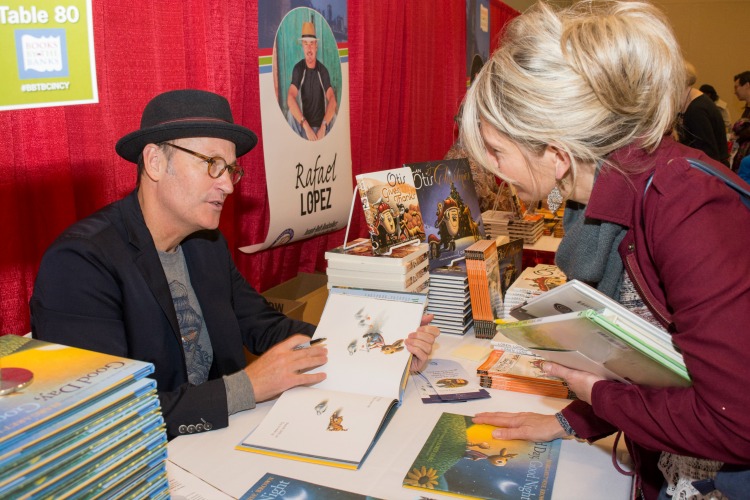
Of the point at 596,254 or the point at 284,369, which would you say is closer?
the point at 596,254

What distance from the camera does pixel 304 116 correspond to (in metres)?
Result: 2.64

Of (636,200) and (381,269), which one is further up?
(636,200)

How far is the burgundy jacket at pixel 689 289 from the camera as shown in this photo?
91cm

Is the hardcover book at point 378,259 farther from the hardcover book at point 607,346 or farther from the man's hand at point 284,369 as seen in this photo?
the hardcover book at point 607,346

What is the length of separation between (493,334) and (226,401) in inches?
36.7

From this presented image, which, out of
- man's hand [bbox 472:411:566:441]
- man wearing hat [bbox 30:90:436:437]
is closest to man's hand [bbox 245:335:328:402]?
man wearing hat [bbox 30:90:436:437]

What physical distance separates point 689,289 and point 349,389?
2.95 ft

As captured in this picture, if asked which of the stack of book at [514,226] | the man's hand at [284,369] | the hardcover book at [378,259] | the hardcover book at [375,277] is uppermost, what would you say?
the hardcover book at [378,259]

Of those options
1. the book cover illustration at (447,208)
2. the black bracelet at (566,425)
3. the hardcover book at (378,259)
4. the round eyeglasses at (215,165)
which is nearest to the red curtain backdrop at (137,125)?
the round eyeglasses at (215,165)

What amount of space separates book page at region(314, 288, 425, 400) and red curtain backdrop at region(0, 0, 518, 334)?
0.83m

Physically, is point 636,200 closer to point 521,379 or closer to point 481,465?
point 481,465

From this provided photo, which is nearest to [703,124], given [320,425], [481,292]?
[481,292]

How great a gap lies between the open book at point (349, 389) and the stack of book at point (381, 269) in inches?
7.3

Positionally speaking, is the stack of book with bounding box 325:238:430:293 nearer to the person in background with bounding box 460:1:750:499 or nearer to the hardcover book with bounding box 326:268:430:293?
the hardcover book with bounding box 326:268:430:293
